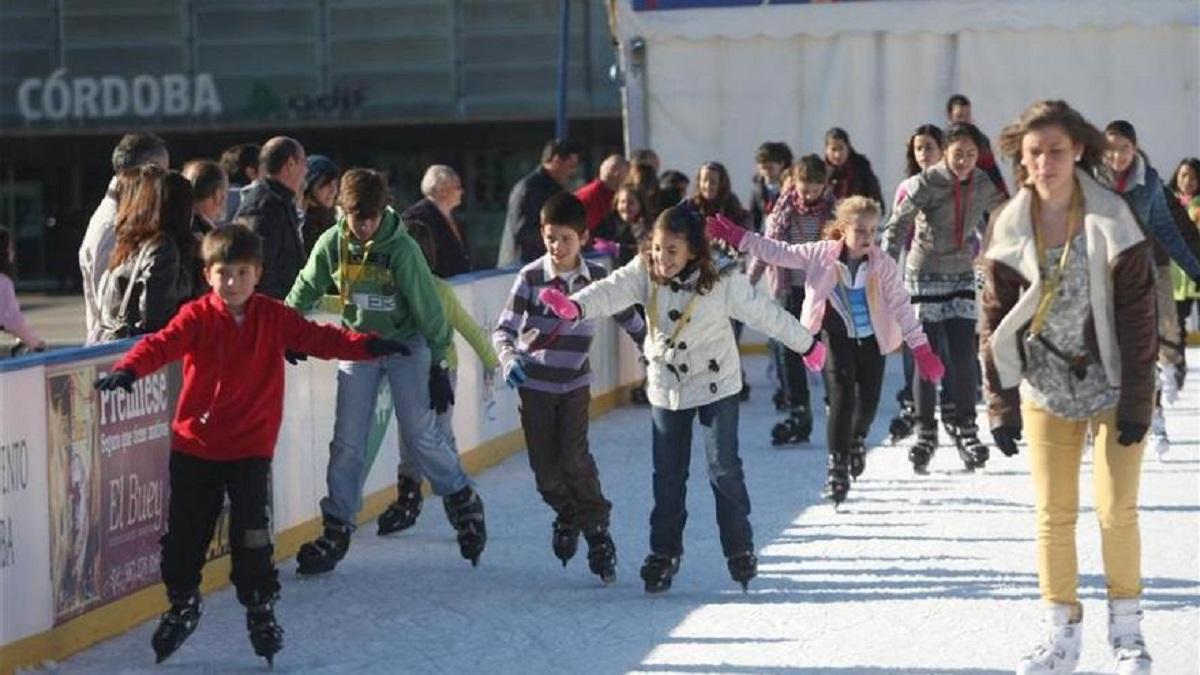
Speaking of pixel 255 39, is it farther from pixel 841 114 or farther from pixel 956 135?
pixel 956 135

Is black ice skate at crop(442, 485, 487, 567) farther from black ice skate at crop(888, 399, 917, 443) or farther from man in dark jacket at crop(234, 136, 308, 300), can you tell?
black ice skate at crop(888, 399, 917, 443)

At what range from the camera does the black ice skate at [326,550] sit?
9.28 metres

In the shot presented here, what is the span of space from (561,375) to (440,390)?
48 cm

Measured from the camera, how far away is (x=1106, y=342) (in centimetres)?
674

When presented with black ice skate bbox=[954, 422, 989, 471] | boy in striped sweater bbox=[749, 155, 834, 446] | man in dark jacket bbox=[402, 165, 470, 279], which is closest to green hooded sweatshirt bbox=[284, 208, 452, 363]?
man in dark jacket bbox=[402, 165, 470, 279]

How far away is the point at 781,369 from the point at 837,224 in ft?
13.5

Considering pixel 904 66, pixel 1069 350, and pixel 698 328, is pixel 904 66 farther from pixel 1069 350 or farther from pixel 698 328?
pixel 1069 350

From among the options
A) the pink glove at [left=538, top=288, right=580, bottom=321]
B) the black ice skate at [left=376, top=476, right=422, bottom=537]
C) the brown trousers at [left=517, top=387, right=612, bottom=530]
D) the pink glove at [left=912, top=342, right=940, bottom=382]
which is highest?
the pink glove at [left=538, top=288, right=580, bottom=321]

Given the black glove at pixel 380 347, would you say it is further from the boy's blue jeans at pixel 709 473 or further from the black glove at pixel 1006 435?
the black glove at pixel 1006 435

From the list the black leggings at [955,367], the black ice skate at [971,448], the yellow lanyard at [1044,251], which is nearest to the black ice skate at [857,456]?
the black leggings at [955,367]

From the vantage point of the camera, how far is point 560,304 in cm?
845

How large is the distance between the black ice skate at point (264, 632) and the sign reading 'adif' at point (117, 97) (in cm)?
3444

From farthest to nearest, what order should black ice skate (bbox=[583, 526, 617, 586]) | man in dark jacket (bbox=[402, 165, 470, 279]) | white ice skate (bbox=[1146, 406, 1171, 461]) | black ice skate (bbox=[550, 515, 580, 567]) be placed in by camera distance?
white ice skate (bbox=[1146, 406, 1171, 461]) → man in dark jacket (bbox=[402, 165, 470, 279]) → black ice skate (bbox=[550, 515, 580, 567]) → black ice skate (bbox=[583, 526, 617, 586])

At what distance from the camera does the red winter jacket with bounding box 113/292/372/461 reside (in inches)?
297
